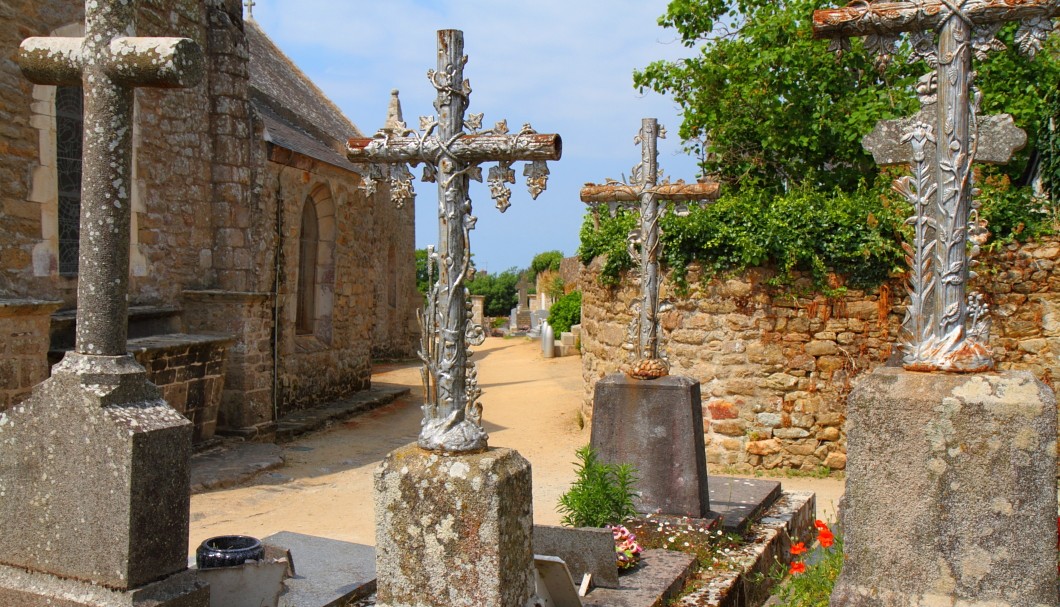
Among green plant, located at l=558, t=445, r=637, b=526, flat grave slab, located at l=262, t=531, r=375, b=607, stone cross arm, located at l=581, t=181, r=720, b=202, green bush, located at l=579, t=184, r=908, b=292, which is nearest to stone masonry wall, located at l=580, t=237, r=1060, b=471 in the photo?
green bush, located at l=579, t=184, r=908, b=292

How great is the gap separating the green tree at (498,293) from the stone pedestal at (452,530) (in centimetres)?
3898

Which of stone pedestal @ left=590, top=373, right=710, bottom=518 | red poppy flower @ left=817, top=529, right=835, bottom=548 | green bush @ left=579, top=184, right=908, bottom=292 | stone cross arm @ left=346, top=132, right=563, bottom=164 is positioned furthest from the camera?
green bush @ left=579, top=184, right=908, bottom=292

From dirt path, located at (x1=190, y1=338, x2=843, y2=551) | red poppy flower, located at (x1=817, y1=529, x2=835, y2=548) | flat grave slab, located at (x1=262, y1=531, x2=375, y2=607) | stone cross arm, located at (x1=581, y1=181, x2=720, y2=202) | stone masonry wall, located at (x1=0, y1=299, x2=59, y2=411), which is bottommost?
dirt path, located at (x1=190, y1=338, x2=843, y2=551)

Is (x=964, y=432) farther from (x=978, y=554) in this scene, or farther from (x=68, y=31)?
(x=68, y=31)

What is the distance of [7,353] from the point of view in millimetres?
7023

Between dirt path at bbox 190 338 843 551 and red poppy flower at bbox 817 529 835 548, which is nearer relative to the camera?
red poppy flower at bbox 817 529 835 548

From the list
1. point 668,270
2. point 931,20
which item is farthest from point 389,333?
point 931,20

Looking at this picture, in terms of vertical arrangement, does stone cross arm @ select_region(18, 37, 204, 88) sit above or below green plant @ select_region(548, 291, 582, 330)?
above

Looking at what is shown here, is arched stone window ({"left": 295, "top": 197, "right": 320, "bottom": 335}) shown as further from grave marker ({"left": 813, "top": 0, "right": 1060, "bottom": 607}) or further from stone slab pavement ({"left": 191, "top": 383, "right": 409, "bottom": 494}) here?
grave marker ({"left": 813, "top": 0, "right": 1060, "bottom": 607})

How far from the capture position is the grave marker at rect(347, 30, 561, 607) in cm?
325

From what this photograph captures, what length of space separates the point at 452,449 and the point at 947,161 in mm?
2234

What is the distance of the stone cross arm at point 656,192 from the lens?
6371 mm

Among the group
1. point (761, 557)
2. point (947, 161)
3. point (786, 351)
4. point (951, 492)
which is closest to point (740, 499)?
point (761, 557)

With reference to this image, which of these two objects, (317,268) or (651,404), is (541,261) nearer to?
(317,268)
